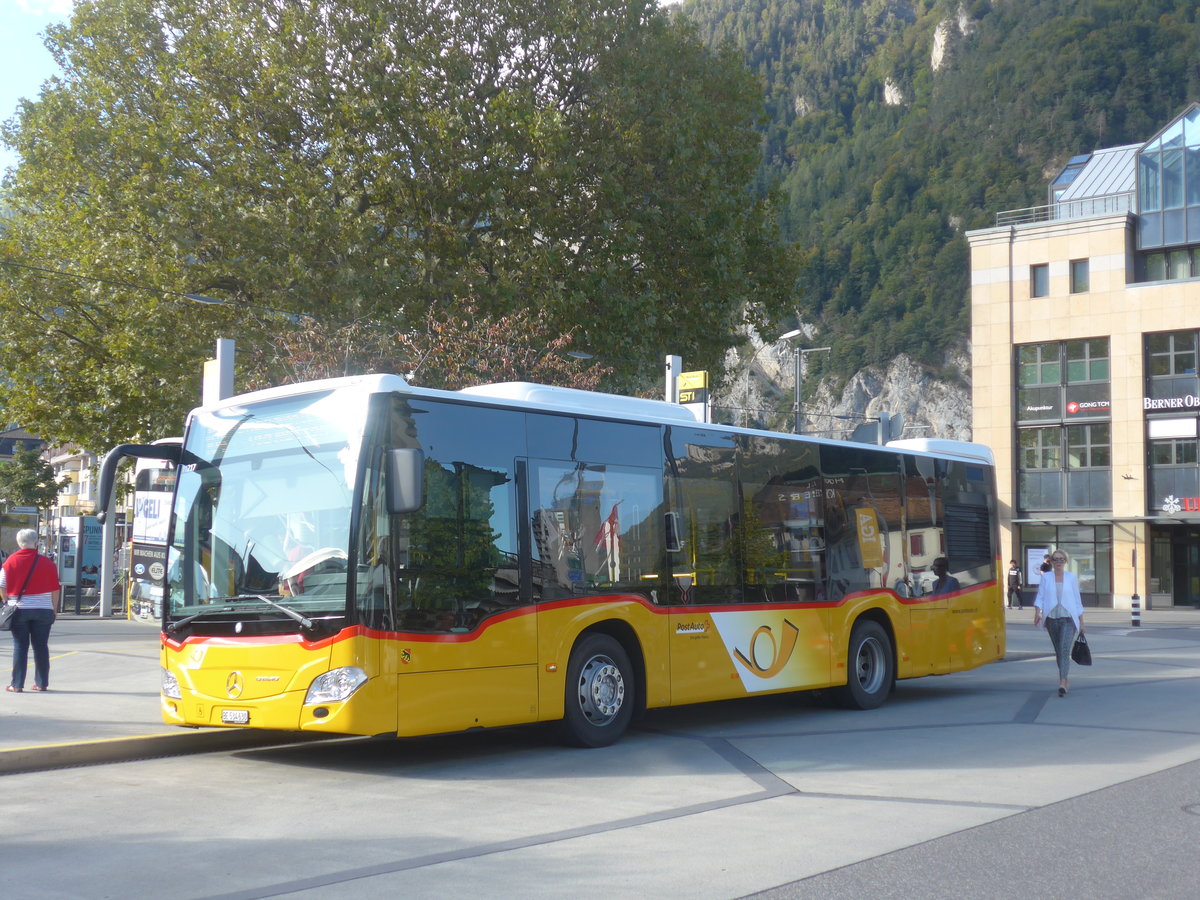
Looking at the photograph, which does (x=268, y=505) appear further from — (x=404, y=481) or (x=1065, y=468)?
(x=1065, y=468)

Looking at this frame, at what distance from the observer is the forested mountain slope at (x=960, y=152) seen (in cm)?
13025

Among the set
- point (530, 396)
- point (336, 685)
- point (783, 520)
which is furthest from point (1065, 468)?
point (336, 685)

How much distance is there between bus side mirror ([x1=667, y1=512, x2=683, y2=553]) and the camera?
11477 mm

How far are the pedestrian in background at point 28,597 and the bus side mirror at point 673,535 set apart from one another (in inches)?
253

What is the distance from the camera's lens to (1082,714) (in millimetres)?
13117

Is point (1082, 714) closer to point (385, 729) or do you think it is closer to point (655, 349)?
point (385, 729)

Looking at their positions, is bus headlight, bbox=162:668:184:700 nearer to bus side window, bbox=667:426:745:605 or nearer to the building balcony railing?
bus side window, bbox=667:426:745:605

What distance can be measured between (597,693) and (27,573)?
6.55 m

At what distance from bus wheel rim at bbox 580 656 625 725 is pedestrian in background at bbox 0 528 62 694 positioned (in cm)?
610

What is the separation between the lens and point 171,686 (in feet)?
32.9

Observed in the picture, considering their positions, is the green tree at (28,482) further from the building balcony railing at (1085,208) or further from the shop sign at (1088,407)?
the building balcony railing at (1085,208)

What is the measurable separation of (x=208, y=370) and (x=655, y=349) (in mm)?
13480

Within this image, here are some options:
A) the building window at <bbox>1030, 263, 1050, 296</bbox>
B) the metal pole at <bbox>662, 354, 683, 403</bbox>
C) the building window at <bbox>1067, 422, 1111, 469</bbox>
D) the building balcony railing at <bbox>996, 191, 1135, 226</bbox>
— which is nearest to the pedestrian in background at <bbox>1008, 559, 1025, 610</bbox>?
the building window at <bbox>1067, 422, 1111, 469</bbox>

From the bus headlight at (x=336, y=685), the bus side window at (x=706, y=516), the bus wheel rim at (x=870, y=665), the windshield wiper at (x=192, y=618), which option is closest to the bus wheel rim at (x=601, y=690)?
the bus side window at (x=706, y=516)
